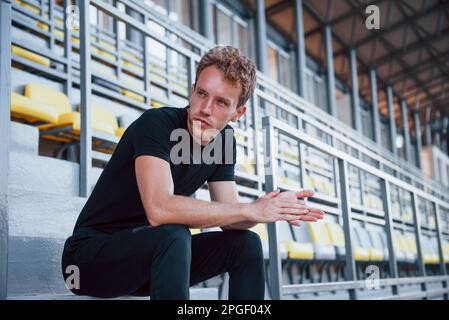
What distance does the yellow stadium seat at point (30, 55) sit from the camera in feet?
9.64

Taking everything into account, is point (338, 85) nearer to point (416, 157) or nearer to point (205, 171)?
point (416, 157)

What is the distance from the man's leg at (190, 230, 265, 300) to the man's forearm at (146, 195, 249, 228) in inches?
4.5

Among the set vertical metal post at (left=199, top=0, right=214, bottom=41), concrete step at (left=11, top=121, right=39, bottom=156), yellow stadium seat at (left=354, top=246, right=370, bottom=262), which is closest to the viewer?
concrete step at (left=11, top=121, right=39, bottom=156)

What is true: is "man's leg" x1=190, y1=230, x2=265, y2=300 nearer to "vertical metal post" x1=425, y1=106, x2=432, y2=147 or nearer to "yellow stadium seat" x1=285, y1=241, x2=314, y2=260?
"yellow stadium seat" x1=285, y1=241, x2=314, y2=260

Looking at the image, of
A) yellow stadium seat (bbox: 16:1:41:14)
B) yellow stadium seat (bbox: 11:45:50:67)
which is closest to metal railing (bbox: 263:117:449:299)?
yellow stadium seat (bbox: 11:45:50:67)

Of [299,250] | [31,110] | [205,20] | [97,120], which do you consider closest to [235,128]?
[97,120]

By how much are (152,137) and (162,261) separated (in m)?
0.30

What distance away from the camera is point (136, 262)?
3.59 ft

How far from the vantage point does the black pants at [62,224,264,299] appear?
1029 millimetres

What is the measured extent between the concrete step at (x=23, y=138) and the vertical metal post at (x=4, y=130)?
91 cm

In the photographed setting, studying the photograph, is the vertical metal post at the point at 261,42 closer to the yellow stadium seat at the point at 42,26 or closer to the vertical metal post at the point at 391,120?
the yellow stadium seat at the point at 42,26

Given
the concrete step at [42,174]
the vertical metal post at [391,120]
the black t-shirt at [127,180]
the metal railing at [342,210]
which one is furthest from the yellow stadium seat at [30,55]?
the vertical metal post at [391,120]

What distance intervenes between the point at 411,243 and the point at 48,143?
4.11 metres
